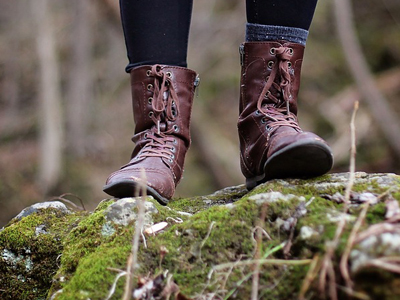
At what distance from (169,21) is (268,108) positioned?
51 cm

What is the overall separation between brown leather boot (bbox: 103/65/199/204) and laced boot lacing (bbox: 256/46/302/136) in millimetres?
322

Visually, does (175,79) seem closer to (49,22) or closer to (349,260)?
(349,260)

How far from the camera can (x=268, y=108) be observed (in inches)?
76.8

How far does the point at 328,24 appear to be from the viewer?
1041cm

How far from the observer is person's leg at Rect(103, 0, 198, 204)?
77.0 inches

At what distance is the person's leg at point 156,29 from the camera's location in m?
1.96

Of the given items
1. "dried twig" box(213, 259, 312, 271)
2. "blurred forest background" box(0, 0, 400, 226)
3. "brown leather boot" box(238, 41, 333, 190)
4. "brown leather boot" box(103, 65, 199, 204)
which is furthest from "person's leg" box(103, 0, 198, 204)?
"blurred forest background" box(0, 0, 400, 226)

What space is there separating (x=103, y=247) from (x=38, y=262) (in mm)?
419

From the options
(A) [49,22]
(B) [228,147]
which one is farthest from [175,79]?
(A) [49,22]

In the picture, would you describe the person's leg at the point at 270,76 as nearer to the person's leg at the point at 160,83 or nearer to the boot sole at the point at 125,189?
the person's leg at the point at 160,83

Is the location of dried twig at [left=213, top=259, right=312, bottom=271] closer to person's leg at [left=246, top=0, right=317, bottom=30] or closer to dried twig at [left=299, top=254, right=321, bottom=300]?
dried twig at [left=299, top=254, right=321, bottom=300]

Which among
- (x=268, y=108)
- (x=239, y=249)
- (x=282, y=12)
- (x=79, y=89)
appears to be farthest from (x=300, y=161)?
(x=79, y=89)

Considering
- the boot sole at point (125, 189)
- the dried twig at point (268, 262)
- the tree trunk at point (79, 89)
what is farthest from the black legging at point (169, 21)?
the tree trunk at point (79, 89)

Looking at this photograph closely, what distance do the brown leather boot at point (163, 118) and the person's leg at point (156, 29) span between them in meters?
0.05
